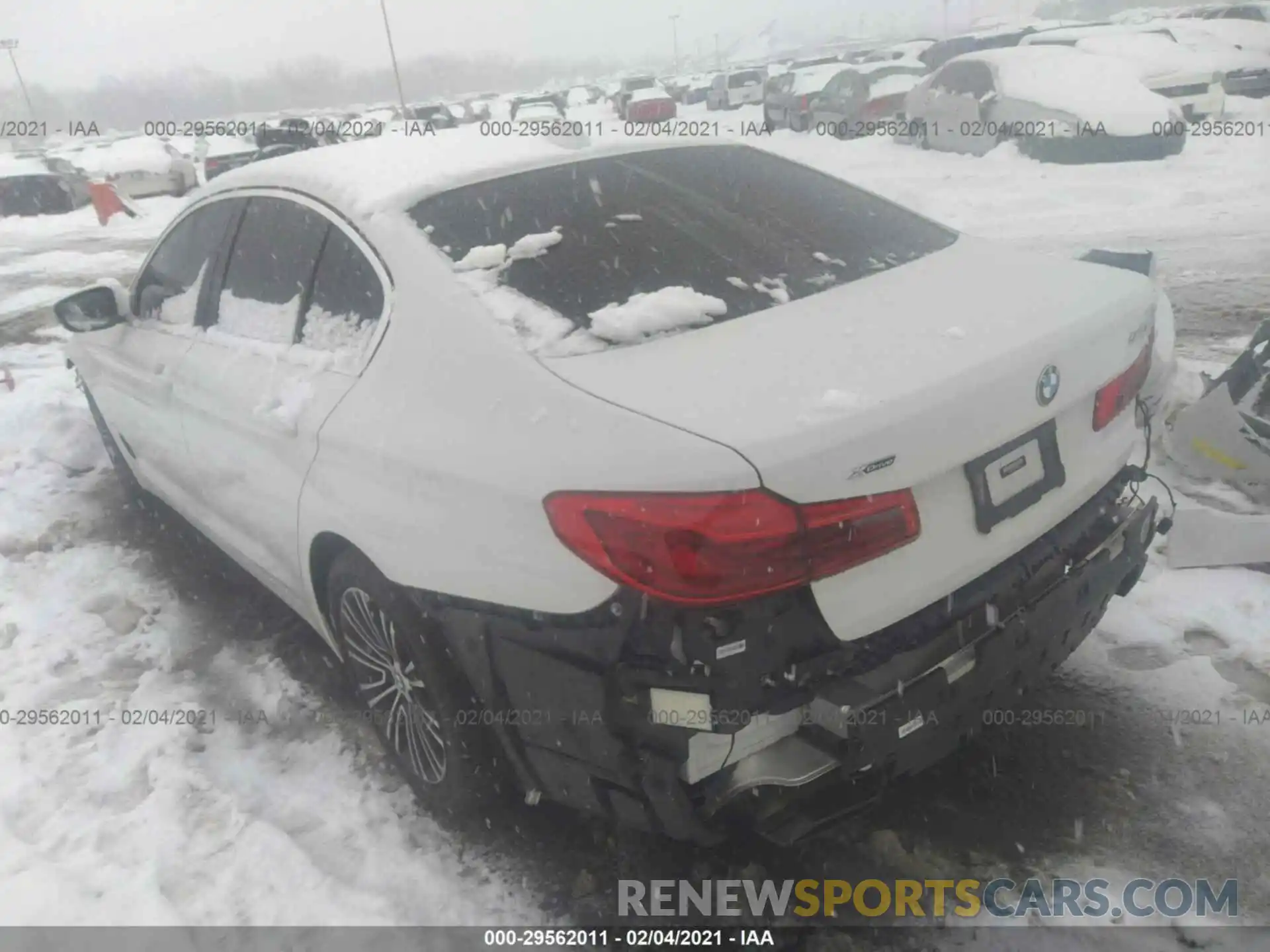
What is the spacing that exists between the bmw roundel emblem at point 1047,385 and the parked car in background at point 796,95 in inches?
721

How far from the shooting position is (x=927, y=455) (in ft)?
6.19

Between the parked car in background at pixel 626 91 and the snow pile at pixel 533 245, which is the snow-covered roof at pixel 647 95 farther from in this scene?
the snow pile at pixel 533 245

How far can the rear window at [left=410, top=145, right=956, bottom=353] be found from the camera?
2303 mm

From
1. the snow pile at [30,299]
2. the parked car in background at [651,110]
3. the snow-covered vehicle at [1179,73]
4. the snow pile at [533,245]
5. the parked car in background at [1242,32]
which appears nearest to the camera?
the snow pile at [533,245]

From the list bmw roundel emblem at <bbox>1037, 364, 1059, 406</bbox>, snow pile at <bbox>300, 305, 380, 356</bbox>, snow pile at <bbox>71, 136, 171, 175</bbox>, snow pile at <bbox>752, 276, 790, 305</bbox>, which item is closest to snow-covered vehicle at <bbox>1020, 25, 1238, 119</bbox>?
snow pile at <bbox>752, 276, 790, 305</bbox>

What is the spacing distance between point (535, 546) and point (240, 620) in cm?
249

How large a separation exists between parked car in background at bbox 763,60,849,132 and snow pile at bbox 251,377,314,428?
18060 mm

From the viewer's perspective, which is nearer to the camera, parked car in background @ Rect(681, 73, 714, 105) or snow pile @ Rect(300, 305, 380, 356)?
snow pile @ Rect(300, 305, 380, 356)

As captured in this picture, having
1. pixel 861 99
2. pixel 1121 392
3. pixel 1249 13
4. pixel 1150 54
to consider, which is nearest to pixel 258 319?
pixel 1121 392

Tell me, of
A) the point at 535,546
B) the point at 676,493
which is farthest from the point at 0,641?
the point at 676,493

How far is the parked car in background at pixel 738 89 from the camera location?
29.6 metres

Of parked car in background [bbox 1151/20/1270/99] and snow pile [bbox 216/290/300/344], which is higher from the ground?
snow pile [bbox 216/290/300/344]

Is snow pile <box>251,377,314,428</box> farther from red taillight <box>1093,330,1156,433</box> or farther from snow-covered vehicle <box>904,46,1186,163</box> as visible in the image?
snow-covered vehicle <box>904,46,1186,163</box>

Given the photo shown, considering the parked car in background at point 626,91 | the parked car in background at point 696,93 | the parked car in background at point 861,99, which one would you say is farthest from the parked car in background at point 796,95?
the parked car in background at point 696,93
